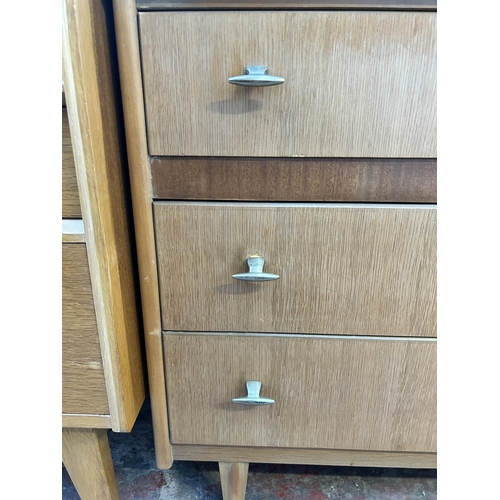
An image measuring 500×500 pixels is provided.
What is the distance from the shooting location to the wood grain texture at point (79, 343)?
44 centimetres

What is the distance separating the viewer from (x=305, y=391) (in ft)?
1.73

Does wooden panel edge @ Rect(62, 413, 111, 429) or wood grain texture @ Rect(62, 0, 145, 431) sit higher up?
wood grain texture @ Rect(62, 0, 145, 431)

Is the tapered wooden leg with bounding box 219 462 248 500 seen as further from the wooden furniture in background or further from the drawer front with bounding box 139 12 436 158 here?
the drawer front with bounding box 139 12 436 158

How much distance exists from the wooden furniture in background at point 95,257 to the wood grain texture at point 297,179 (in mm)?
66

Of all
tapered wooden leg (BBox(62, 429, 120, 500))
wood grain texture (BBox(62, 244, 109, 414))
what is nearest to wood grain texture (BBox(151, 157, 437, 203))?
wood grain texture (BBox(62, 244, 109, 414))

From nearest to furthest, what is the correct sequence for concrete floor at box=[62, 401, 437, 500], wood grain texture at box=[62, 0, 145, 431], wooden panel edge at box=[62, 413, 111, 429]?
wood grain texture at box=[62, 0, 145, 431]
wooden panel edge at box=[62, 413, 111, 429]
concrete floor at box=[62, 401, 437, 500]

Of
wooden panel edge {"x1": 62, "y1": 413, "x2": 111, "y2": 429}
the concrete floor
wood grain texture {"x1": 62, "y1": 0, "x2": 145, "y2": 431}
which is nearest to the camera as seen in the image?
wood grain texture {"x1": 62, "y1": 0, "x2": 145, "y2": 431}

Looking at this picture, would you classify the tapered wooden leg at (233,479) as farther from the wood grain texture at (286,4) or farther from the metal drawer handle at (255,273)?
the wood grain texture at (286,4)

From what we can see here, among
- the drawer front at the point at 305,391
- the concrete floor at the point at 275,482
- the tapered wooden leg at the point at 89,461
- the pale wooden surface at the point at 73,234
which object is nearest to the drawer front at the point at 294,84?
the pale wooden surface at the point at 73,234

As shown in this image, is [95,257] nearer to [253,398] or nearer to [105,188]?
[105,188]

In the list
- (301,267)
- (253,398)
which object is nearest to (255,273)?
(301,267)

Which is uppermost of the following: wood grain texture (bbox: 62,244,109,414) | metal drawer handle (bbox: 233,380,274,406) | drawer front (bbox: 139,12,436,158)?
drawer front (bbox: 139,12,436,158)

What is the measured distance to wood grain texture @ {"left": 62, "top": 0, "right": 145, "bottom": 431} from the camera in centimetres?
Result: 38
